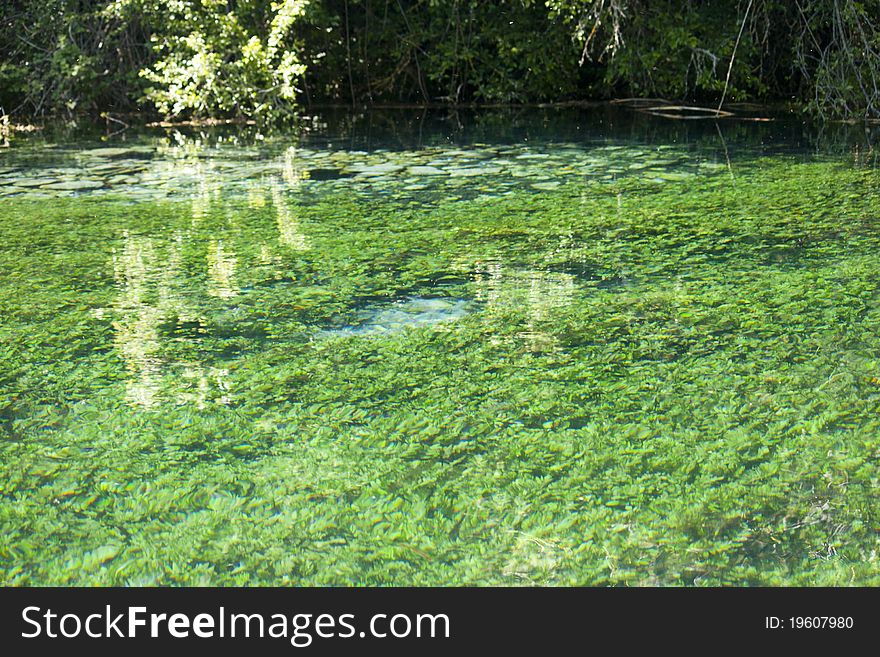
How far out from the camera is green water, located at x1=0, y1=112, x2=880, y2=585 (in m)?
1.68

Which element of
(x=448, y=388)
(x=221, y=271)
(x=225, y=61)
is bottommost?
(x=448, y=388)

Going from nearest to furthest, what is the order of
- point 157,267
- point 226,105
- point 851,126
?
point 157,267
point 851,126
point 226,105

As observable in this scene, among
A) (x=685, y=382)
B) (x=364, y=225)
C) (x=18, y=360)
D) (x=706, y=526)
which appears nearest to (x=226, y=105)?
(x=364, y=225)

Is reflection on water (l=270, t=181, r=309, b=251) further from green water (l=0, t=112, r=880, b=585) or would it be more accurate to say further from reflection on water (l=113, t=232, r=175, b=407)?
reflection on water (l=113, t=232, r=175, b=407)

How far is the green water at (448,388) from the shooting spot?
168cm

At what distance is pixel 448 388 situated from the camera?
232cm

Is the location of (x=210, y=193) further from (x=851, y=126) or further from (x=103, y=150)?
(x=851, y=126)

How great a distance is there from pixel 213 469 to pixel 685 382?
1040 millimetres

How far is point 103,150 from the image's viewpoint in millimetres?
6742

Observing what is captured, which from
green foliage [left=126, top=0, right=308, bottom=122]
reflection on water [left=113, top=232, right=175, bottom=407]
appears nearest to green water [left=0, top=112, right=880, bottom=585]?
reflection on water [left=113, top=232, right=175, bottom=407]

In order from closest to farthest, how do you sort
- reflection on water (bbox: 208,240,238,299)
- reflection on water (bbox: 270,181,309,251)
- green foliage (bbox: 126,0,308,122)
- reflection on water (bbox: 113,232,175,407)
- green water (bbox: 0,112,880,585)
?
green water (bbox: 0,112,880,585) → reflection on water (bbox: 113,232,175,407) → reflection on water (bbox: 208,240,238,299) → reflection on water (bbox: 270,181,309,251) → green foliage (bbox: 126,0,308,122)

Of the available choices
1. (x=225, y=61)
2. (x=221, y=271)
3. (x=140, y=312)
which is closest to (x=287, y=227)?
(x=221, y=271)

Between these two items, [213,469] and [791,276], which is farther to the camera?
[791,276]

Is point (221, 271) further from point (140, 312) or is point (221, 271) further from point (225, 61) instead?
point (225, 61)
